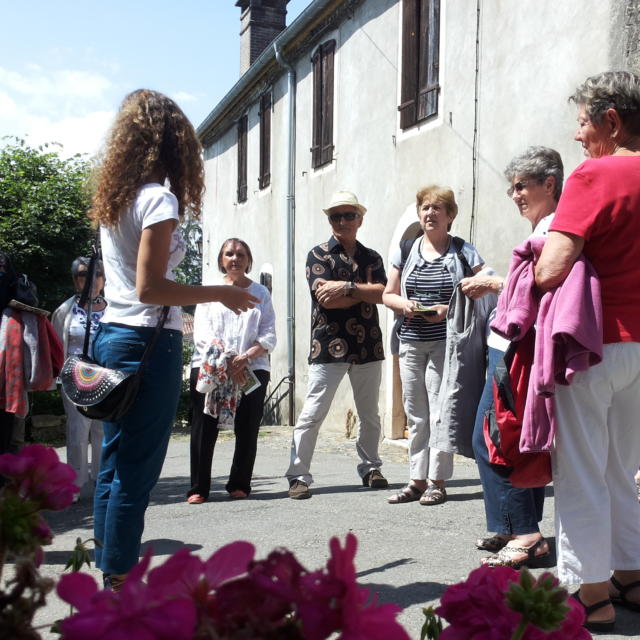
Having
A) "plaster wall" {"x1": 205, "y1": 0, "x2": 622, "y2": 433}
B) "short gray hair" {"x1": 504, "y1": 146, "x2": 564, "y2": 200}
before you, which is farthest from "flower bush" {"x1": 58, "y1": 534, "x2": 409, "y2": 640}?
"plaster wall" {"x1": 205, "y1": 0, "x2": 622, "y2": 433}

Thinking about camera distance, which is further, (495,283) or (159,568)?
(495,283)

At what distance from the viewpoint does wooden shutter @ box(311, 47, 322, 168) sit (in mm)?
14656

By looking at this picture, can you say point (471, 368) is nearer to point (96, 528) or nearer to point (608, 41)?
point (96, 528)

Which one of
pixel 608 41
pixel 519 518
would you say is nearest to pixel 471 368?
pixel 519 518

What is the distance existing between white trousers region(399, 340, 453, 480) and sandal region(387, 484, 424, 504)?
0.08 meters

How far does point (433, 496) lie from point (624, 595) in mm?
2298

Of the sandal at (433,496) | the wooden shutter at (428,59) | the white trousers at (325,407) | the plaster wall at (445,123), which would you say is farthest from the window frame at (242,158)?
the sandal at (433,496)

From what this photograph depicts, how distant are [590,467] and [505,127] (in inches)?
259

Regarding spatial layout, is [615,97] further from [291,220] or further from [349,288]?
[291,220]

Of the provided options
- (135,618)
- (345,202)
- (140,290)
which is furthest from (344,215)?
(135,618)

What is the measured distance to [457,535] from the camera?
462 cm

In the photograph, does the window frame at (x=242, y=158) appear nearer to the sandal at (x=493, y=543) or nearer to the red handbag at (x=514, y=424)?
the sandal at (x=493, y=543)

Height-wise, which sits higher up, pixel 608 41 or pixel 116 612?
pixel 608 41

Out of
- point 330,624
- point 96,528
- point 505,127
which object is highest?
point 505,127
